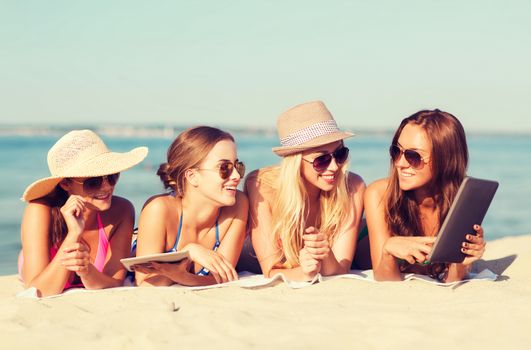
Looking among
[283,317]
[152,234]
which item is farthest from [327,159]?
[283,317]

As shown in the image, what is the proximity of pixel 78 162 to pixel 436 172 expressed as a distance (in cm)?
259

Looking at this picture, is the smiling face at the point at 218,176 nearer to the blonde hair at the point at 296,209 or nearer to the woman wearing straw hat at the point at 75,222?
the blonde hair at the point at 296,209

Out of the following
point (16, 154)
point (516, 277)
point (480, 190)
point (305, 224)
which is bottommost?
point (16, 154)

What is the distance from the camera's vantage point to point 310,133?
18.1ft

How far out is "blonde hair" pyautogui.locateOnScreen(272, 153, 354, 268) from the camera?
548 cm

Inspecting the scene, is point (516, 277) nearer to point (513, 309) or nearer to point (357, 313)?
point (513, 309)

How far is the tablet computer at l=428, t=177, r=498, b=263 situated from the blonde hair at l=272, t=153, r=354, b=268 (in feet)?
3.30

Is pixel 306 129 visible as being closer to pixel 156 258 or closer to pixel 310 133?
pixel 310 133

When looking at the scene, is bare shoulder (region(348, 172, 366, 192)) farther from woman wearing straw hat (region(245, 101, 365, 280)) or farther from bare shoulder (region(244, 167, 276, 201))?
bare shoulder (region(244, 167, 276, 201))

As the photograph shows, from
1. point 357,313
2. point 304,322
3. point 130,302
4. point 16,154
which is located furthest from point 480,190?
point 16,154

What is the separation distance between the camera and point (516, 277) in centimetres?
582

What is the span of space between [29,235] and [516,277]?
3.78 m

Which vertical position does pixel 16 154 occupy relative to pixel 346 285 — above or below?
below

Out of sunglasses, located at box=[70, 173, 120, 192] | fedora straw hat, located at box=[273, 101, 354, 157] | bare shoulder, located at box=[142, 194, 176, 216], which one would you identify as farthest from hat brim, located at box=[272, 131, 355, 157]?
sunglasses, located at box=[70, 173, 120, 192]
